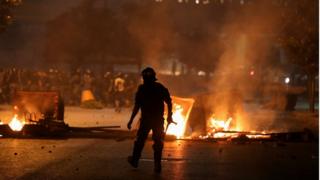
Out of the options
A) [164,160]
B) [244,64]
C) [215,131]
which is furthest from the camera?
[244,64]

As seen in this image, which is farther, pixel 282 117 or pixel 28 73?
pixel 28 73

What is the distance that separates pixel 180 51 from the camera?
43.0m

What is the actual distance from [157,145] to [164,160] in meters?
1.22

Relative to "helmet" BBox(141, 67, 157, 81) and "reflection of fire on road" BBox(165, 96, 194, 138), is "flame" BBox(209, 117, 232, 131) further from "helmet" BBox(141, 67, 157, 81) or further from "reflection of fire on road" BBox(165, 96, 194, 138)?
"helmet" BBox(141, 67, 157, 81)

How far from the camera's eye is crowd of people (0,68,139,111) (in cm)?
2717

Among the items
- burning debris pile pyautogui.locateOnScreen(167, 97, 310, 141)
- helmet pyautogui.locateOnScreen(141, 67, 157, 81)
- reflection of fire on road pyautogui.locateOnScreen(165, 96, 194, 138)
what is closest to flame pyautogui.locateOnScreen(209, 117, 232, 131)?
burning debris pile pyautogui.locateOnScreen(167, 97, 310, 141)

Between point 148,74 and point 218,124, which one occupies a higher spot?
point 148,74

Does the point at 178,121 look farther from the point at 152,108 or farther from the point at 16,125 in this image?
the point at 152,108

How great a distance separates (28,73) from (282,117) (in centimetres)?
1258

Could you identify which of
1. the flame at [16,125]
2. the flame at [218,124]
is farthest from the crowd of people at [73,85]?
the flame at [16,125]

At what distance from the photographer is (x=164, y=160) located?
33.1ft

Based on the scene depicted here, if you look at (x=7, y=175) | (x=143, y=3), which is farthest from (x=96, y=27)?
(x=7, y=175)

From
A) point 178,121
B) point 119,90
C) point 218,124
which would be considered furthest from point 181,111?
point 119,90

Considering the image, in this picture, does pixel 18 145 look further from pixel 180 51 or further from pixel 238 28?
pixel 180 51
